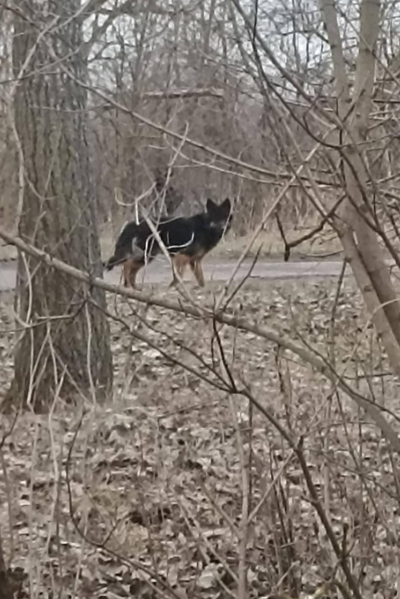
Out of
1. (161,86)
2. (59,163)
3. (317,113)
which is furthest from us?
(59,163)

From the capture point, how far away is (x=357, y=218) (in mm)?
2342

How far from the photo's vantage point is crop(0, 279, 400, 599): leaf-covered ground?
290cm

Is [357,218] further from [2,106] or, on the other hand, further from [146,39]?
[146,39]

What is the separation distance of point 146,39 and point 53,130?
2184mm

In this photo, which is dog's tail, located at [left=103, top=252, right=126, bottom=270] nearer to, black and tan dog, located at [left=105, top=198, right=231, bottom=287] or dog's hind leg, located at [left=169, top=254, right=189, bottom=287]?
black and tan dog, located at [left=105, top=198, right=231, bottom=287]

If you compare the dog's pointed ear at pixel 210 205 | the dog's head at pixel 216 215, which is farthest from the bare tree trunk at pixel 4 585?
the dog's head at pixel 216 215

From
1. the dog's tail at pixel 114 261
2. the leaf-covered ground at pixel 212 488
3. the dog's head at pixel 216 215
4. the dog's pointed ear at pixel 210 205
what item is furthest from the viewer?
the dog's head at pixel 216 215

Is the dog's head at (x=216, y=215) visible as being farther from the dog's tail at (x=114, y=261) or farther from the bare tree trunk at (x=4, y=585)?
the bare tree trunk at (x=4, y=585)

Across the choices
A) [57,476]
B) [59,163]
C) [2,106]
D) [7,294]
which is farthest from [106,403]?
[7,294]

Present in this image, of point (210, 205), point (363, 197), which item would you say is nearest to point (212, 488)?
point (363, 197)

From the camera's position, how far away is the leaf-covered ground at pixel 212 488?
9.53 ft

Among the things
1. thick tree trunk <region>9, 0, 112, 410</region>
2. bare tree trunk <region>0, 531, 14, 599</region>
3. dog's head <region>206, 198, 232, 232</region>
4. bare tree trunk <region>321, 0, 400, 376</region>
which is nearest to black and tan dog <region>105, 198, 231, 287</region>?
dog's head <region>206, 198, 232, 232</region>

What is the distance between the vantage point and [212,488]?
15.3 feet

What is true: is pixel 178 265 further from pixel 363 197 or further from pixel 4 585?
pixel 363 197
